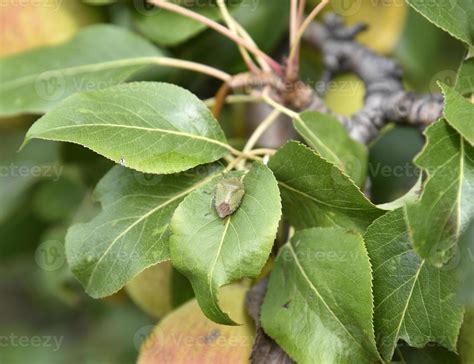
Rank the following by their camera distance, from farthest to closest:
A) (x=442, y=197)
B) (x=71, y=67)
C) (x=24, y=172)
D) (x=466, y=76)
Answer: (x=24, y=172)
(x=71, y=67)
(x=466, y=76)
(x=442, y=197)

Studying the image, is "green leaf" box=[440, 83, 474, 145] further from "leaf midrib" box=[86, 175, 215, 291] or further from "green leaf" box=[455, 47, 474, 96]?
"leaf midrib" box=[86, 175, 215, 291]

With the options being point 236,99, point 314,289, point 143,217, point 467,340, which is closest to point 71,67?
point 236,99

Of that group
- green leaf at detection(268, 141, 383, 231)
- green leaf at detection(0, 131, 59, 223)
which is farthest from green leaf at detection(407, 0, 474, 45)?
green leaf at detection(0, 131, 59, 223)

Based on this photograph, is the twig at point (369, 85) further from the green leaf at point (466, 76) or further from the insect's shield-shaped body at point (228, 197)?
the insect's shield-shaped body at point (228, 197)

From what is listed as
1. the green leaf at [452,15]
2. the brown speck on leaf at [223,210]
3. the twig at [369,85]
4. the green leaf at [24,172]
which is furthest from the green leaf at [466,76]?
the green leaf at [24,172]

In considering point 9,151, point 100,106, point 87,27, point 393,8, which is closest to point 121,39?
point 87,27

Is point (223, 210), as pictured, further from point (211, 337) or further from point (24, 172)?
point (24, 172)
